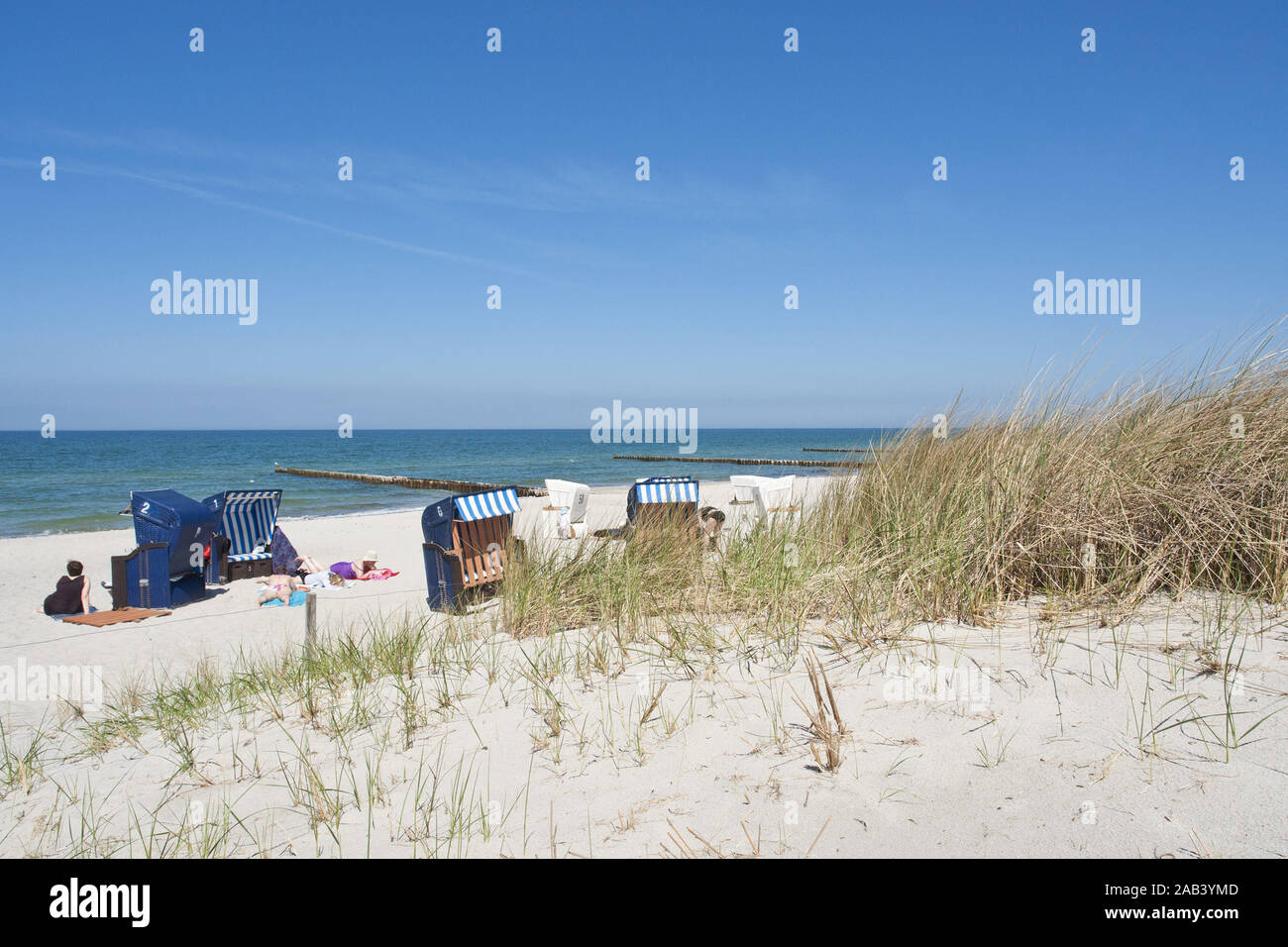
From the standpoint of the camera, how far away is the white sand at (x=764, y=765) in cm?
239

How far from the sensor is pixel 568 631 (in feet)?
16.6

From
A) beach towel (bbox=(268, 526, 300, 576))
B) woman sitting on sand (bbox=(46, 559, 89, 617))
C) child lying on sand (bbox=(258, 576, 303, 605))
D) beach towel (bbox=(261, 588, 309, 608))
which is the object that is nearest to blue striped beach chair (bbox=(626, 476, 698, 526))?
beach towel (bbox=(261, 588, 309, 608))

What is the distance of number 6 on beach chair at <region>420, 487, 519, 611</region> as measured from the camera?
27.0 ft

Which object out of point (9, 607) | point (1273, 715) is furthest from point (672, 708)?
point (9, 607)

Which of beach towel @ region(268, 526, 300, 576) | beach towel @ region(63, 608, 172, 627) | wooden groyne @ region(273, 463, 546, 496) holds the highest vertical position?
wooden groyne @ region(273, 463, 546, 496)

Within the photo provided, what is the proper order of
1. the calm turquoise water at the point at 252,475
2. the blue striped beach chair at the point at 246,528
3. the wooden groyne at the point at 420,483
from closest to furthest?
1. the blue striped beach chair at the point at 246,528
2. the calm turquoise water at the point at 252,475
3. the wooden groyne at the point at 420,483

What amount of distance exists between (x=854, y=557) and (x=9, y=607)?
11058mm

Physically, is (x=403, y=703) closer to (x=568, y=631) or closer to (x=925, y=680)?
(x=568, y=631)

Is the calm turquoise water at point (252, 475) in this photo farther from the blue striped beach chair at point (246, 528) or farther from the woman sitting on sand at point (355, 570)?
the blue striped beach chair at point (246, 528)

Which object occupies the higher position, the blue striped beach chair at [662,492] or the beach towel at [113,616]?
the blue striped beach chair at [662,492]

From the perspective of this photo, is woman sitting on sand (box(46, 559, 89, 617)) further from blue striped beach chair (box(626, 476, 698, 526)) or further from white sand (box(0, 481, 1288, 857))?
blue striped beach chair (box(626, 476, 698, 526))

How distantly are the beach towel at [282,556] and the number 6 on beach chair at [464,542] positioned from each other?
11.9 ft

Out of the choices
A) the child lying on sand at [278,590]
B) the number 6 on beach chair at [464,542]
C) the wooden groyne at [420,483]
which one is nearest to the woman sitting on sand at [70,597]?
the child lying on sand at [278,590]

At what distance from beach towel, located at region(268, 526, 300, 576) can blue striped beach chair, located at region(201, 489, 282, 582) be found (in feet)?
0.30
